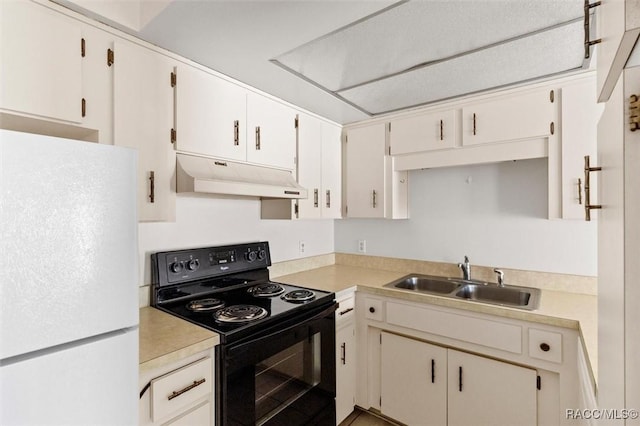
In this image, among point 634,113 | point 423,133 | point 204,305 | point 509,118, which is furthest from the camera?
point 423,133

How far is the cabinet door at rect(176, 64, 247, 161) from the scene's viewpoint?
5.24 feet

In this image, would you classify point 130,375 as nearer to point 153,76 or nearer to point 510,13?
point 153,76

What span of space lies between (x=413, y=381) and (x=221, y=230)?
1611 millimetres

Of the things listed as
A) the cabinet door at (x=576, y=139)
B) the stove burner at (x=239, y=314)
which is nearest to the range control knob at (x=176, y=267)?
the stove burner at (x=239, y=314)

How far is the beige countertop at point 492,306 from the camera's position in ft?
4.82

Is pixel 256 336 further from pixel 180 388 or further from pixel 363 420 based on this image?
pixel 363 420

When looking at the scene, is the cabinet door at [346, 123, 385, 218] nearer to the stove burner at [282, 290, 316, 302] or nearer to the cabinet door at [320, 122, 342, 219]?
the cabinet door at [320, 122, 342, 219]

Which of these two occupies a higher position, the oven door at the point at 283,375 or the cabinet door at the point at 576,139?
the cabinet door at the point at 576,139

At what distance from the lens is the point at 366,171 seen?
103 inches

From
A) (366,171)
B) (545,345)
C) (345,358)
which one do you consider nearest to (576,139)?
(545,345)

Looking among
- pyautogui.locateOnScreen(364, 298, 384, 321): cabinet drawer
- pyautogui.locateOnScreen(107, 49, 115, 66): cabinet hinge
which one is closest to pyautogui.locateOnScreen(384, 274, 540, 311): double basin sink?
pyautogui.locateOnScreen(364, 298, 384, 321): cabinet drawer

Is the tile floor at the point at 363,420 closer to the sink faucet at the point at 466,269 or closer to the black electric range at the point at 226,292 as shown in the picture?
the black electric range at the point at 226,292

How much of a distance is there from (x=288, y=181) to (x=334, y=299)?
0.85 metres

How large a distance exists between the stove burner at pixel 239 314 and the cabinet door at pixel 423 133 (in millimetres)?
1598
